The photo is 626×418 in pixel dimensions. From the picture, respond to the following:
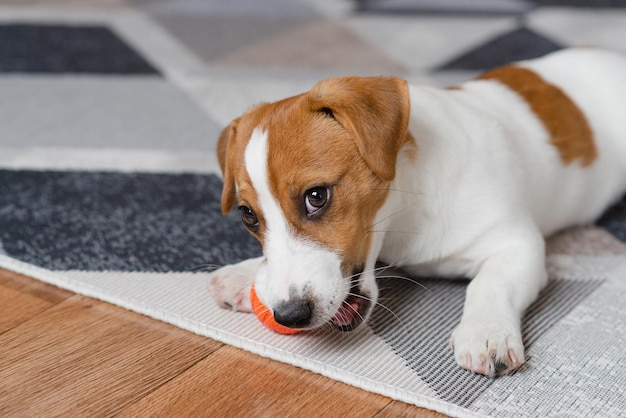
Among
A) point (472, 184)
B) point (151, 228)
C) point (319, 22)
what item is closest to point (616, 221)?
point (472, 184)

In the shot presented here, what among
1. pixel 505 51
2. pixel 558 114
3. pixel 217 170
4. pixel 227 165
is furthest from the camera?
pixel 505 51

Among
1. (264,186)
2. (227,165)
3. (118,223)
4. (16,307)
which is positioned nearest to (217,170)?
(118,223)

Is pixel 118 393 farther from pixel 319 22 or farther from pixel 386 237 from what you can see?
pixel 319 22

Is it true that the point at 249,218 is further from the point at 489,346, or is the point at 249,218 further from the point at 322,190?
the point at 489,346

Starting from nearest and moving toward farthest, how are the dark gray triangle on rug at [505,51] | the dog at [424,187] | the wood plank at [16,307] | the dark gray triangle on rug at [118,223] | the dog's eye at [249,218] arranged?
the dog at [424,187] → the dog's eye at [249,218] → the wood plank at [16,307] → the dark gray triangle on rug at [118,223] → the dark gray triangle on rug at [505,51]

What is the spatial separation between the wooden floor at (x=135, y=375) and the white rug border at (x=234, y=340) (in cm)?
1

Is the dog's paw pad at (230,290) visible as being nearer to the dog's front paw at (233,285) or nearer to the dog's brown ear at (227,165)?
the dog's front paw at (233,285)

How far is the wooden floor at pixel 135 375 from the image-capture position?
1711 mm

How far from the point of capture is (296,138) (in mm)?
1847

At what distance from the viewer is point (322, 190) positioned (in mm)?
1811

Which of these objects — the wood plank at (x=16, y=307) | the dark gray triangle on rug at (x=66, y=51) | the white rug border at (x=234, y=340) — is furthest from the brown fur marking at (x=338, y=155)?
the dark gray triangle on rug at (x=66, y=51)

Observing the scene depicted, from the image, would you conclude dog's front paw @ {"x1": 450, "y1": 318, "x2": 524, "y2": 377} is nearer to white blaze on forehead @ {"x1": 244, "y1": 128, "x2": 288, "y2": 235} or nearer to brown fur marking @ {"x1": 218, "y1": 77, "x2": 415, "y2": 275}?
brown fur marking @ {"x1": 218, "y1": 77, "x2": 415, "y2": 275}

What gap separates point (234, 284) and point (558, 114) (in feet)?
3.42

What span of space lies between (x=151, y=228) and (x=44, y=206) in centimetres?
38
